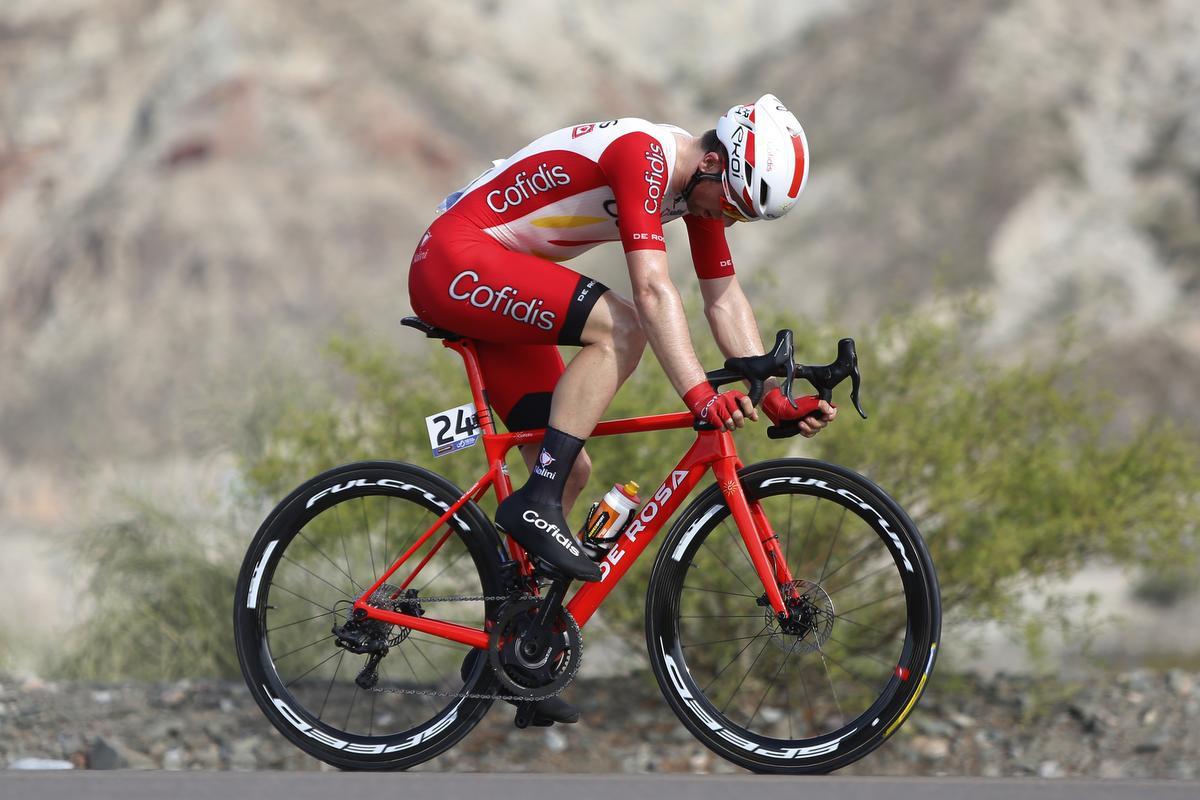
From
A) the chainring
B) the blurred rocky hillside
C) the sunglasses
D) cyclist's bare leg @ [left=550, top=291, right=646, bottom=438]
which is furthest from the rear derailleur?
the blurred rocky hillside

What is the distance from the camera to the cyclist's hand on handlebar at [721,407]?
372 centimetres

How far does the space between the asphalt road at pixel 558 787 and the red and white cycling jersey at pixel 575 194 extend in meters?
1.51

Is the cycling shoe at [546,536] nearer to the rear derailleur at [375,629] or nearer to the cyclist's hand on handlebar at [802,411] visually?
the rear derailleur at [375,629]

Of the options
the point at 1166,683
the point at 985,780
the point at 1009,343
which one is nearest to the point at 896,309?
the point at 1166,683

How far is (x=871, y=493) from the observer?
3.86 metres

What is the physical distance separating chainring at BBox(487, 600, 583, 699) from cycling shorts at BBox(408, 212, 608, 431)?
0.81 m

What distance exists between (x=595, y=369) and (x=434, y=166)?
83.2 ft

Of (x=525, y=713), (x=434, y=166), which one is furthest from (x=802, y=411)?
(x=434, y=166)

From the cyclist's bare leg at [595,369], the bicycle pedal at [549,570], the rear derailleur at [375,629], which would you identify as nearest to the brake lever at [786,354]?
the cyclist's bare leg at [595,369]

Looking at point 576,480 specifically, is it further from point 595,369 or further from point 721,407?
point 721,407

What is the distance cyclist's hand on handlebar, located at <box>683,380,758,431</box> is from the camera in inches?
146

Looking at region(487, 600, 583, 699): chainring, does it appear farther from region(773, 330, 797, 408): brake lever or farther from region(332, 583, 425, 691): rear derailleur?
region(773, 330, 797, 408): brake lever

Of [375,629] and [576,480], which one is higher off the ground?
[576,480]

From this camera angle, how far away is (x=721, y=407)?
372cm
